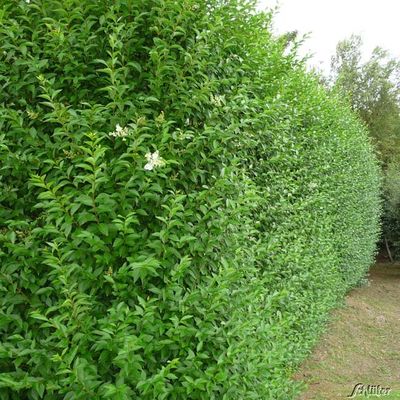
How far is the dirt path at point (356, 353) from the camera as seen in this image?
5.22 m

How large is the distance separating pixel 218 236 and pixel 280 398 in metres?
1.97

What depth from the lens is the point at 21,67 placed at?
223 cm

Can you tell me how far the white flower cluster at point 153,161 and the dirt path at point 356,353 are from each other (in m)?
3.80

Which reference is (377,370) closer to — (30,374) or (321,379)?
(321,379)

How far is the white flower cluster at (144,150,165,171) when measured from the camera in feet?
6.62

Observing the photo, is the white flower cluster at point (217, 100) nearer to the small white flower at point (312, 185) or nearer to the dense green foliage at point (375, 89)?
the small white flower at point (312, 185)

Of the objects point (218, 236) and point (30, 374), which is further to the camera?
point (218, 236)

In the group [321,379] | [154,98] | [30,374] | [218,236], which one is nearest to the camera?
[30,374]

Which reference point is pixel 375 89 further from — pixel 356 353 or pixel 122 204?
pixel 122 204

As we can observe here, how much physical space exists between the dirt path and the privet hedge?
9.92 feet

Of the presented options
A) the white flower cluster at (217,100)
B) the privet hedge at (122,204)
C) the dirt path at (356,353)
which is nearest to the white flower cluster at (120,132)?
the privet hedge at (122,204)

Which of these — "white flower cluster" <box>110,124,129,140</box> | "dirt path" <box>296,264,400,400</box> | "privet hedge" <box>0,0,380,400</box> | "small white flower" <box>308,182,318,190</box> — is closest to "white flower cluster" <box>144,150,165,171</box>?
"privet hedge" <box>0,0,380,400</box>

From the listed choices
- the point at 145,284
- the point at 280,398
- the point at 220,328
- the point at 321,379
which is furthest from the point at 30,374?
the point at 321,379

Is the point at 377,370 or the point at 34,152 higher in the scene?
the point at 34,152
